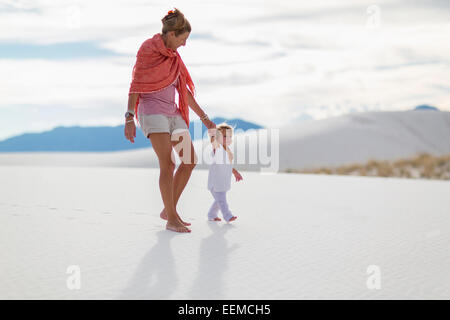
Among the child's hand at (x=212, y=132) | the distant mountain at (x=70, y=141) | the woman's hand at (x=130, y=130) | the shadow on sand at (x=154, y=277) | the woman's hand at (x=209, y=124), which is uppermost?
the distant mountain at (x=70, y=141)

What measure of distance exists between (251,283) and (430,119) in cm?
3514

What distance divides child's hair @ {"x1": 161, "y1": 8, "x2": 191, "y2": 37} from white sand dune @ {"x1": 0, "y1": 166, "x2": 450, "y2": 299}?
154cm

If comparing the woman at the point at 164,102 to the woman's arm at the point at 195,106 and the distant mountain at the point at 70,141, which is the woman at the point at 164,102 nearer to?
the woman's arm at the point at 195,106

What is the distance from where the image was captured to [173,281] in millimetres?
2598

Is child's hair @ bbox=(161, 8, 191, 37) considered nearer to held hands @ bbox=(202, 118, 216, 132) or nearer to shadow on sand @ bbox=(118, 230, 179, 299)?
held hands @ bbox=(202, 118, 216, 132)

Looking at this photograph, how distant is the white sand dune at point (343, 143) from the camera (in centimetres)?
2566

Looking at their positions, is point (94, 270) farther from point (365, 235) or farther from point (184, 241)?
point (365, 235)

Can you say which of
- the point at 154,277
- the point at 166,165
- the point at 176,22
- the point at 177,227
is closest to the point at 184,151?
the point at 166,165

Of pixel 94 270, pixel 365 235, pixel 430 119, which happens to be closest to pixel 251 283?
pixel 94 270

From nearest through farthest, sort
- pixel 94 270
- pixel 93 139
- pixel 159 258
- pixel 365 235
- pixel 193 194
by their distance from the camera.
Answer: pixel 94 270
pixel 159 258
pixel 365 235
pixel 193 194
pixel 93 139

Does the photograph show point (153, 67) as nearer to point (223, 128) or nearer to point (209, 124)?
point (209, 124)

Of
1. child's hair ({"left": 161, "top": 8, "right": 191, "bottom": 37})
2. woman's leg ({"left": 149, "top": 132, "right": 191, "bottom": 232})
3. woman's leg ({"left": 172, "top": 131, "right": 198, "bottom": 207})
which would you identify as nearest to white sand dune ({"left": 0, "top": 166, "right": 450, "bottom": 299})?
woman's leg ({"left": 149, "top": 132, "right": 191, "bottom": 232})

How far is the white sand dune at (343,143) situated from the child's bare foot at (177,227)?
17574 millimetres

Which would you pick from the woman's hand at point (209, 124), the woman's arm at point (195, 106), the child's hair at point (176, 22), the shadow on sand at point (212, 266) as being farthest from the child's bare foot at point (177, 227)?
the child's hair at point (176, 22)
